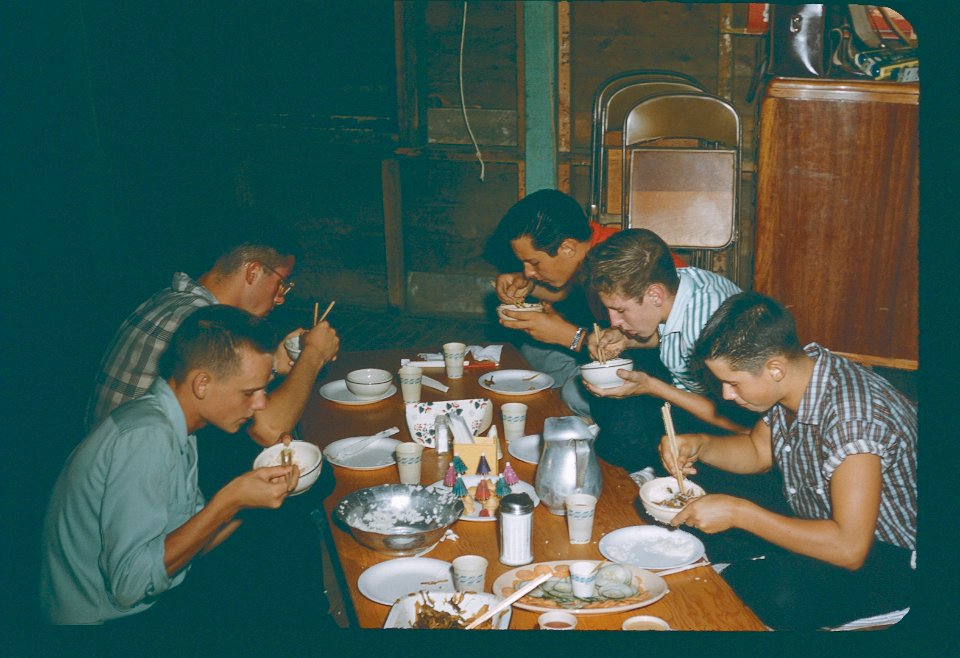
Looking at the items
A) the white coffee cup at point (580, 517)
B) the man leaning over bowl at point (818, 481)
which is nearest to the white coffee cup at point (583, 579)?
the white coffee cup at point (580, 517)

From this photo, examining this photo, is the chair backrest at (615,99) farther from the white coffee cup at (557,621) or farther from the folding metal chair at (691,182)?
the white coffee cup at (557,621)

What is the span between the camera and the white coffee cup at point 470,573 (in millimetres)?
1987

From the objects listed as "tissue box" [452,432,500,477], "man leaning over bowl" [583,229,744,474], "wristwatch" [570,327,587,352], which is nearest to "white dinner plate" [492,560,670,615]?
"tissue box" [452,432,500,477]

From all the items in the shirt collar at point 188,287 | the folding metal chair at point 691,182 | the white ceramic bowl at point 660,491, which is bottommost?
the white ceramic bowl at point 660,491

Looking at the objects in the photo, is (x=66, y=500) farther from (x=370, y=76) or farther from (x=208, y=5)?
(x=208, y=5)

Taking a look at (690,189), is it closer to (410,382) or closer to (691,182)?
(691,182)

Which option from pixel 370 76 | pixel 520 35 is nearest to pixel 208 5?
pixel 370 76

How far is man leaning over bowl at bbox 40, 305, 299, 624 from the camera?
216 centimetres

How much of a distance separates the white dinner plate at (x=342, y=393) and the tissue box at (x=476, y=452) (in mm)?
903

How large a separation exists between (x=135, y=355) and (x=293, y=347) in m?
0.72

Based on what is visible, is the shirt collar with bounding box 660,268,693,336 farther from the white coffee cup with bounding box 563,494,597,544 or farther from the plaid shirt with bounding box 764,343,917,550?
the white coffee cup with bounding box 563,494,597,544

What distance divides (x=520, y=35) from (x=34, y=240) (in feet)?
12.5

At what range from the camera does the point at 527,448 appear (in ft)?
9.47

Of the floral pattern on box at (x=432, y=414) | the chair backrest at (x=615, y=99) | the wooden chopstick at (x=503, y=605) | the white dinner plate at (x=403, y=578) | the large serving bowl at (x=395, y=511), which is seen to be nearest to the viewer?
the wooden chopstick at (x=503, y=605)
